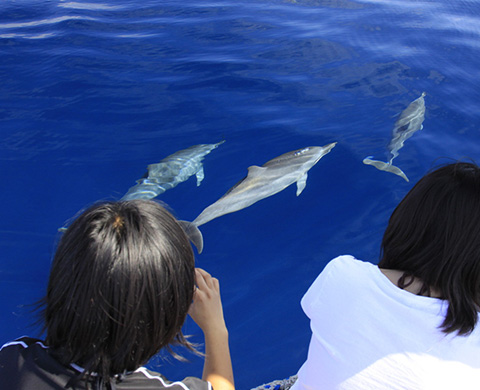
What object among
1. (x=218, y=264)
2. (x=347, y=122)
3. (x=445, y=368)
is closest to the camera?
(x=445, y=368)

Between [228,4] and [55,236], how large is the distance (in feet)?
24.3

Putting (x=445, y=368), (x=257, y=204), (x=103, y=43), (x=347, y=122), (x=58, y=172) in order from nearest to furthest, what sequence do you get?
(x=445, y=368)
(x=257, y=204)
(x=58, y=172)
(x=347, y=122)
(x=103, y=43)

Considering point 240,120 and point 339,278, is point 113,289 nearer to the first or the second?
point 339,278

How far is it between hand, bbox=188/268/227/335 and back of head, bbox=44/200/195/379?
42cm

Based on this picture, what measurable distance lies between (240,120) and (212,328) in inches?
181

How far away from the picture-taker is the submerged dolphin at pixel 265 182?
4574mm

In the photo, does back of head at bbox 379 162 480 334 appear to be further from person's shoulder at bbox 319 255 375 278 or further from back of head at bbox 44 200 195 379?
back of head at bbox 44 200 195 379

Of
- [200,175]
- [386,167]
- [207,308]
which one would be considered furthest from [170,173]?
[207,308]

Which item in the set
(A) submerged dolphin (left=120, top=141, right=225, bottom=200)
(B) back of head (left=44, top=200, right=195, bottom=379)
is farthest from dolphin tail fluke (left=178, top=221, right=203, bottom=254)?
(B) back of head (left=44, top=200, right=195, bottom=379)

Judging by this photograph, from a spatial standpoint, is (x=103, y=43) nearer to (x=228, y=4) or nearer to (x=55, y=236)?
(x=228, y=4)

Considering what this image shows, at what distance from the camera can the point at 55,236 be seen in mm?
4531

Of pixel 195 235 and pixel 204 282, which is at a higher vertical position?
pixel 204 282

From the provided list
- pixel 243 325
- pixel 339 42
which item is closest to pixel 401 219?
pixel 243 325

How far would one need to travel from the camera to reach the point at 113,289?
141 cm
